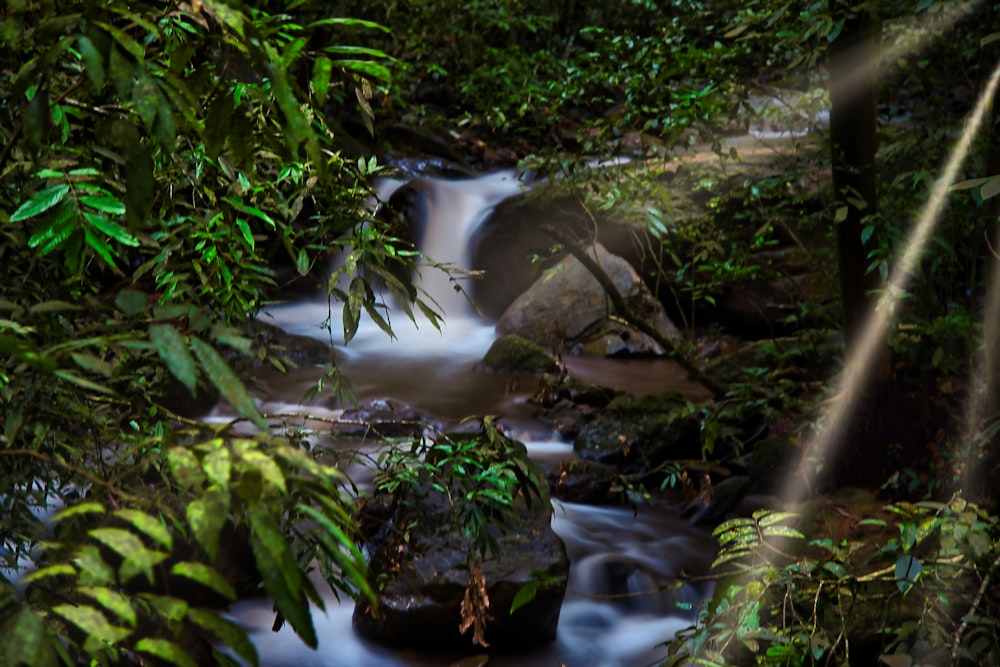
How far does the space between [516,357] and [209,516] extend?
6.68 meters

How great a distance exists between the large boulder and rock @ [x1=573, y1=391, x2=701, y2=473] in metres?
2.38

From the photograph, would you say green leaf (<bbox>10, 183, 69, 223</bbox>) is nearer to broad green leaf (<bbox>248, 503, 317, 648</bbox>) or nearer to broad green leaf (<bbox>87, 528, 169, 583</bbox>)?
broad green leaf (<bbox>87, 528, 169, 583</bbox>)

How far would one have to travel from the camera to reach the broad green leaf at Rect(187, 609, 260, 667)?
89cm

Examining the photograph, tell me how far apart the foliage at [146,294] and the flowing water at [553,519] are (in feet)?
2.02

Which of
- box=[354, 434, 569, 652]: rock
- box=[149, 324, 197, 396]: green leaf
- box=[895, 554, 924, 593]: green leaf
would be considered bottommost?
box=[354, 434, 569, 652]: rock

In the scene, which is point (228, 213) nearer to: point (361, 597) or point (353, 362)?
point (361, 597)

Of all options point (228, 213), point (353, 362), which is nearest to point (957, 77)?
point (228, 213)

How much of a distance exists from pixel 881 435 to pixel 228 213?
11.4ft

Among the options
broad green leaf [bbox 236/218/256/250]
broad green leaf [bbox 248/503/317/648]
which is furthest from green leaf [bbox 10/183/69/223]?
broad green leaf [bbox 248/503/317/648]

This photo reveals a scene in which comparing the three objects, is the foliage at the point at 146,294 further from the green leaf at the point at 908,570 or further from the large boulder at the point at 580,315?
the large boulder at the point at 580,315

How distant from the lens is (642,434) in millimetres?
5387

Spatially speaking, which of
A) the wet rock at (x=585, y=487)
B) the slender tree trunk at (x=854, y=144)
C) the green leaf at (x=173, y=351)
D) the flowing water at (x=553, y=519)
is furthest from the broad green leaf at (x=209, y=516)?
the wet rock at (x=585, y=487)

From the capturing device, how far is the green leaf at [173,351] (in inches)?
36.2

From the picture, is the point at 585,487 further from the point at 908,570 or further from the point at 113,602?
the point at 113,602
